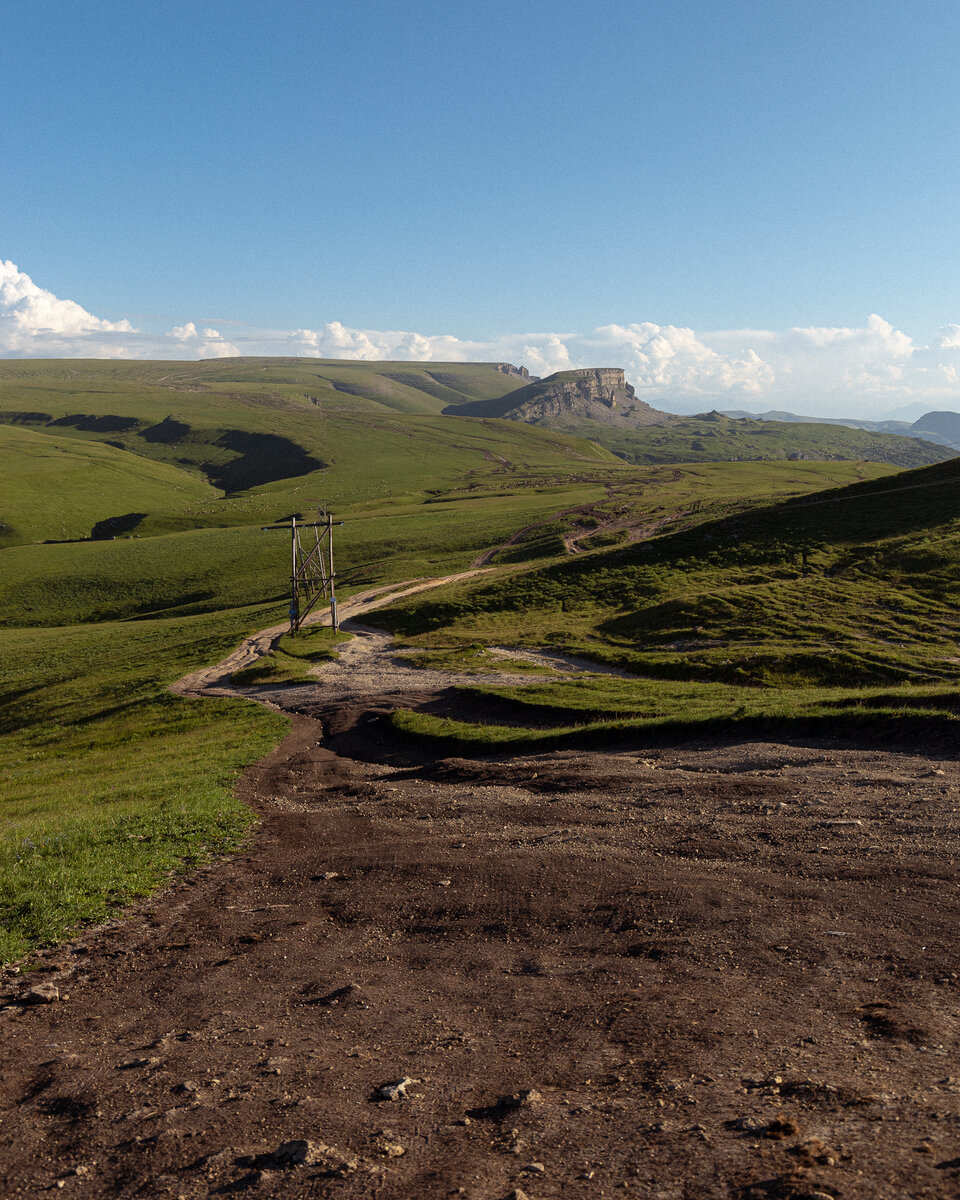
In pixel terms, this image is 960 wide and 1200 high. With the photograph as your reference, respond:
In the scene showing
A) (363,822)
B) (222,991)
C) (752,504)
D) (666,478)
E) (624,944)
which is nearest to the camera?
(222,991)

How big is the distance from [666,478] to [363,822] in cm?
18753

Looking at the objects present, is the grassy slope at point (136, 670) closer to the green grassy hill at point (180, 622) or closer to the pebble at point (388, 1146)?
the green grassy hill at point (180, 622)

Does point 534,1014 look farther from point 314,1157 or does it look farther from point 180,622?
point 180,622

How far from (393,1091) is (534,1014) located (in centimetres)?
271

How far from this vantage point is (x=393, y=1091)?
29.3 feet

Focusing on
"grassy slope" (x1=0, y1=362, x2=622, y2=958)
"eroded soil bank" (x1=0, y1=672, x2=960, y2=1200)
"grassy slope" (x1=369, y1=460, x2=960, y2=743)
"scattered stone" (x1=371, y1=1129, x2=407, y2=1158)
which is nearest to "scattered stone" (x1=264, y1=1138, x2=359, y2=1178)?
"eroded soil bank" (x1=0, y1=672, x2=960, y2=1200)

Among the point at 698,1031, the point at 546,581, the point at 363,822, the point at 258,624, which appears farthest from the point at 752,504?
the point at 698,1031

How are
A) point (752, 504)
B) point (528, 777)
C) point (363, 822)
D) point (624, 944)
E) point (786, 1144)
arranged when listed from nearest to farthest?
point (786, 1144), point (624, 944), point (363, 822), point (528, 777), point (752, 504)

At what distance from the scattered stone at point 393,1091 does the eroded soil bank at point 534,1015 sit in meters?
0.09

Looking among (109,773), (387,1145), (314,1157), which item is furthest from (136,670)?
(387,1145)

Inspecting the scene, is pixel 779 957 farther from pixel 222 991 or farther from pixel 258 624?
pixel 258 624

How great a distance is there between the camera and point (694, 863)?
15.8 m

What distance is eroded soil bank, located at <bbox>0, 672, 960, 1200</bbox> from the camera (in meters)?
7.70

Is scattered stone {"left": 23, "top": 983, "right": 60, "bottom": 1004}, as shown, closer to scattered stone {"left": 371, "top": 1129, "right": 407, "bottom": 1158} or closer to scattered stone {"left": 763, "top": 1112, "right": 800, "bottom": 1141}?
scattered stone {"left": 371, "top": 1129, "right": 407, "bottom": 1158}
